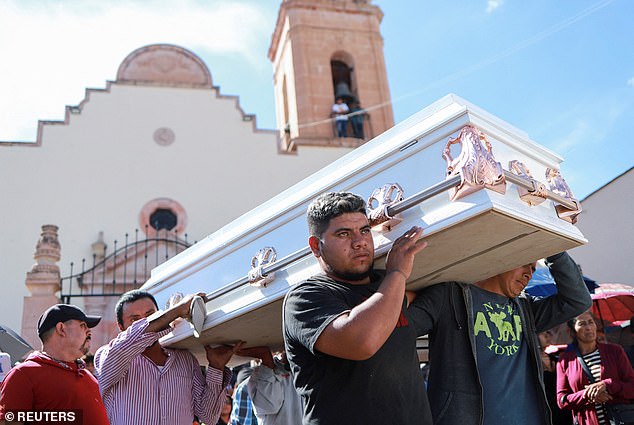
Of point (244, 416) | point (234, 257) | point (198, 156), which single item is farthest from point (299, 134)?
point (234, 257)

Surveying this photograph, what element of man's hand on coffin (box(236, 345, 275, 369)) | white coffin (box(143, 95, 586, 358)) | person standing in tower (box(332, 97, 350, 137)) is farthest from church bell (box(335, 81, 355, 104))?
white coffin (box(143, 95, 586, 358))

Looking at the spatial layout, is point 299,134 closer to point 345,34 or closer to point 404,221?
point 345,34

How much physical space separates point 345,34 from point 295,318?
15.9 metres

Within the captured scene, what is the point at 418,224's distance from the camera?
232cm

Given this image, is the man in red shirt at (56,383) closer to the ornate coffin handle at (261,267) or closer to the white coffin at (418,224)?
the white coffin at (418,224)

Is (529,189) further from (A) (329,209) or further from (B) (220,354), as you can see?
(B) (220,354)

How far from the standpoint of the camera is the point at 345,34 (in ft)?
56.4

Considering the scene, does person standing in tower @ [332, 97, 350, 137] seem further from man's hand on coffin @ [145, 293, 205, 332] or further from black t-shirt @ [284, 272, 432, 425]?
black t-shirt @ [284, 272, 432, 425]

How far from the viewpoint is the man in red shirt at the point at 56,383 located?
3.04 m

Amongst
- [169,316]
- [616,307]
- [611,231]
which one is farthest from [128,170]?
[169,316]

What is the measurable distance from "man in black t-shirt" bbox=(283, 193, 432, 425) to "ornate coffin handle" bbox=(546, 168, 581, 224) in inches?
26.0

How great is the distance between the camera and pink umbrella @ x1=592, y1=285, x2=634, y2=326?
22.6 feet

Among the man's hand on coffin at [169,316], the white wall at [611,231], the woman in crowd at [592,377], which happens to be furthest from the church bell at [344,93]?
the man's hand on coffin at [169,316]

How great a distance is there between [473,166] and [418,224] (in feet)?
0.97
